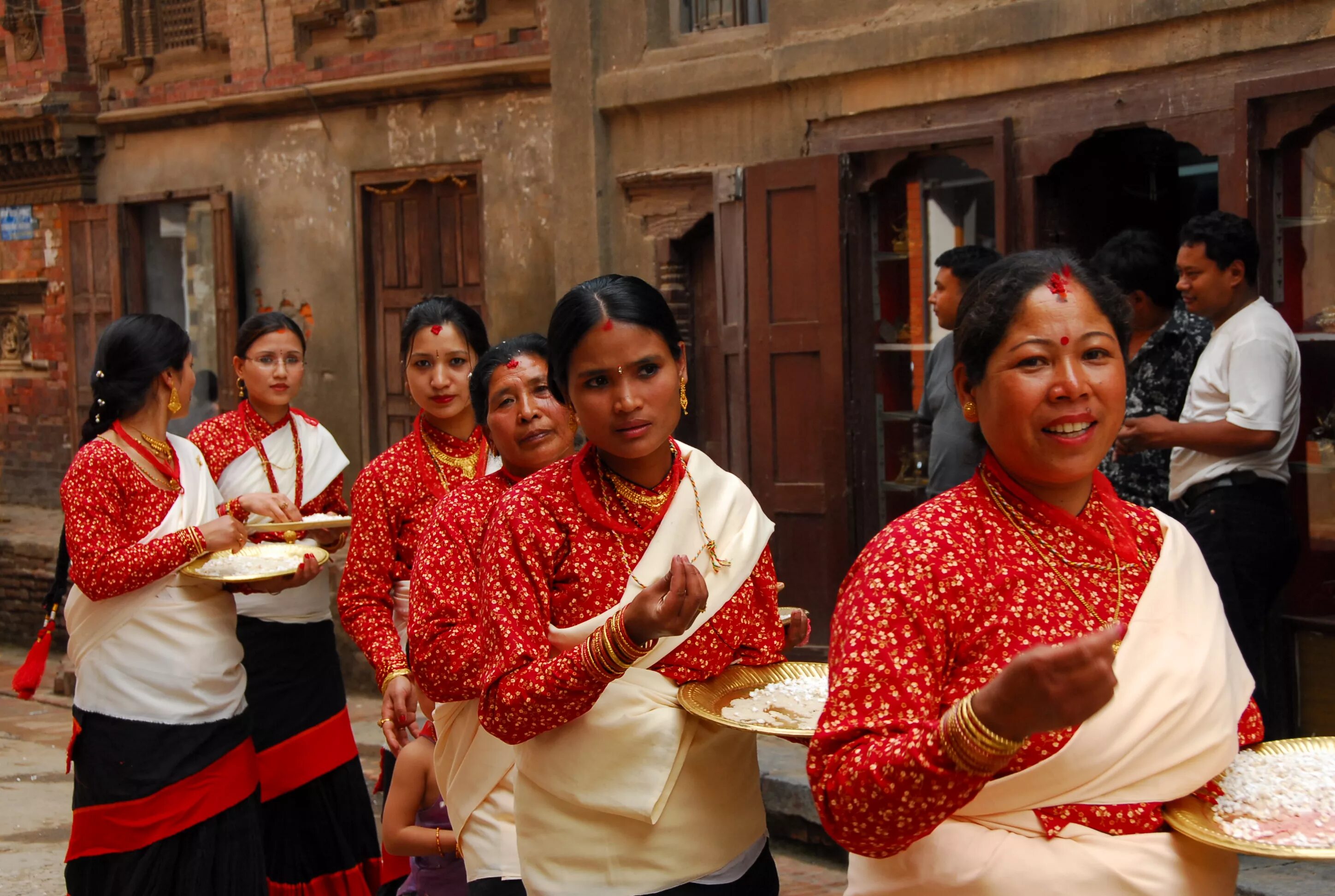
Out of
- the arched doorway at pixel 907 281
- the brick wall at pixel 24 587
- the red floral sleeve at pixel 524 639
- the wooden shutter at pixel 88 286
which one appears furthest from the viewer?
the wooden shutter at pixel 88 286

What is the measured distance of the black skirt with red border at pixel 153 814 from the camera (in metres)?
4.91

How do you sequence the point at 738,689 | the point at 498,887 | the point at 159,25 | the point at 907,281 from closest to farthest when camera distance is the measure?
the point at 738,689 < the point at 498,887 < the point at 907,281 < the point at 159,25

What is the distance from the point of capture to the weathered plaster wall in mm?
10273

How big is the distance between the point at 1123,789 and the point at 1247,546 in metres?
3.45

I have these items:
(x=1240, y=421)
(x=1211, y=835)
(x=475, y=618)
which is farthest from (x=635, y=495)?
(x=1240, y=421)

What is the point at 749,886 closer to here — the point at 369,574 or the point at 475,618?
the point at 475,618

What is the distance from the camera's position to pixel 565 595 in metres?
2.87

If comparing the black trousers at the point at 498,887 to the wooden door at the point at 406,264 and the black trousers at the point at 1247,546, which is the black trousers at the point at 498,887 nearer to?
the black trousers at the point at 1247,546

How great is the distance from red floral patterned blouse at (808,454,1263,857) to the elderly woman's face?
2.9 inches

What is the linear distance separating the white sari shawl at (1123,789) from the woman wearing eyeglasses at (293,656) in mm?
3597

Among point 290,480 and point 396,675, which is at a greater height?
point 290,480

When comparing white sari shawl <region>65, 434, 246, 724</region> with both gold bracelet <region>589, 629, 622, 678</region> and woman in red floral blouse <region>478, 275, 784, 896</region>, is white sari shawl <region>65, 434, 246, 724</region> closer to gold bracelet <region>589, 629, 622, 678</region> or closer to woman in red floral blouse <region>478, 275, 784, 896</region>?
woman in red floral blouse <region>478, 275, 784, 896</region>

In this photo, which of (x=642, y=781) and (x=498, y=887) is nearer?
(x=642, y=781)

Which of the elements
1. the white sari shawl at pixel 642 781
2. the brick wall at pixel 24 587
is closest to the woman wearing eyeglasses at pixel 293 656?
the white sari shawl at pixel 642 781
